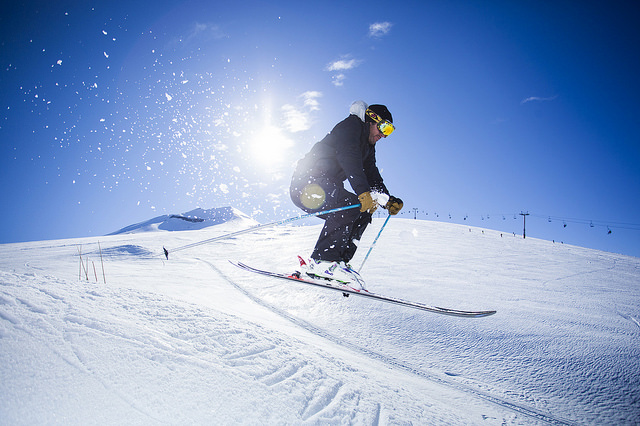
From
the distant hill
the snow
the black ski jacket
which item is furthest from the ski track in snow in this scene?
the distant hill

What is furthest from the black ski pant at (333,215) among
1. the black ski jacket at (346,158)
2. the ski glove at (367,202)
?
the ski glove at (367,202)

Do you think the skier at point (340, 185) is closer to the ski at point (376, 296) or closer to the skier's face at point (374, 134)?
the skier's face at point (374, 134)

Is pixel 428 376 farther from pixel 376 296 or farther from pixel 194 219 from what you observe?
pixel 194 219

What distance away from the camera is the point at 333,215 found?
363 centimetres

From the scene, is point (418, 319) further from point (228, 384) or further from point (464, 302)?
point (228, 384)

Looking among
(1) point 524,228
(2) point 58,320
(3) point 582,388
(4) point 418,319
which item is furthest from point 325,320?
(1) point 524,228

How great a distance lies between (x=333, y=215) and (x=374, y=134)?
1.34 metres

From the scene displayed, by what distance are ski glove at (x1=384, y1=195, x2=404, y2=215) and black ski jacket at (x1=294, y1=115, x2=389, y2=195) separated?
31 cm

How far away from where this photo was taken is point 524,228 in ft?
160

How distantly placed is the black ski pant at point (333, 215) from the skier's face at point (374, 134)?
31.4 inches

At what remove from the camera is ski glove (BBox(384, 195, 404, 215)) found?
133 inches

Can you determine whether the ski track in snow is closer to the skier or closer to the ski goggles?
the skier

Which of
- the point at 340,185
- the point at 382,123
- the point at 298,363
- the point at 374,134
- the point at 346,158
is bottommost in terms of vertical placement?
the point at 298,363

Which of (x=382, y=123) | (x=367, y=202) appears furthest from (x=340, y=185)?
(x=382, y=123)
